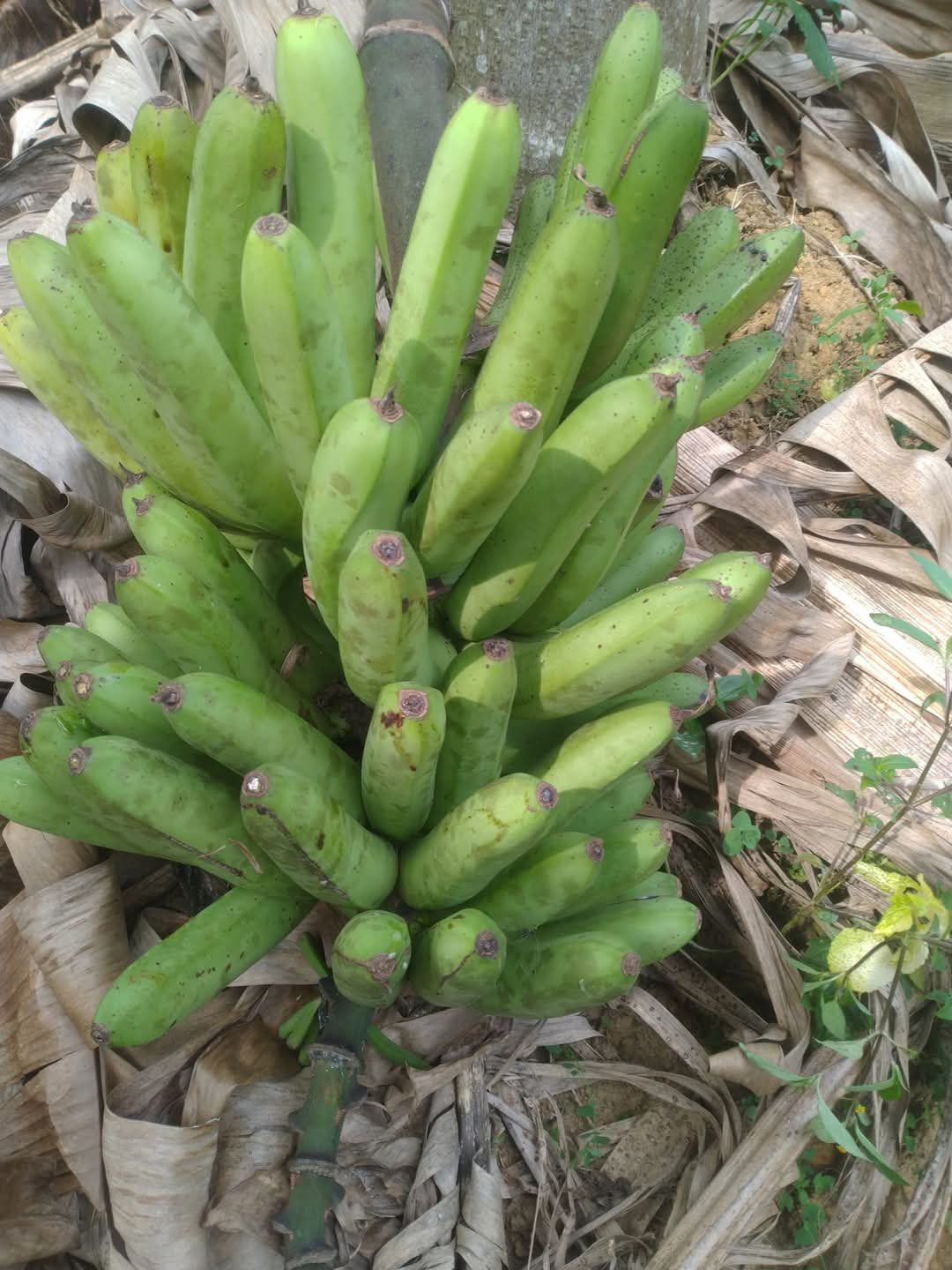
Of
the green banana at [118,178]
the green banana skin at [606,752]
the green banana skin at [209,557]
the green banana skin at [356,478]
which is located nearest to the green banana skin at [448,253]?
the green banana skin at [356,478]

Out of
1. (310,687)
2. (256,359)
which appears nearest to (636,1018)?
(310,687)

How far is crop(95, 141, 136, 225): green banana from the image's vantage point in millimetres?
1204

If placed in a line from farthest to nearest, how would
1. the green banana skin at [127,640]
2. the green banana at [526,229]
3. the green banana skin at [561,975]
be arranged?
the green banana at [526,229], the green banana skin at [127,640], the green banana skin at [561,975]

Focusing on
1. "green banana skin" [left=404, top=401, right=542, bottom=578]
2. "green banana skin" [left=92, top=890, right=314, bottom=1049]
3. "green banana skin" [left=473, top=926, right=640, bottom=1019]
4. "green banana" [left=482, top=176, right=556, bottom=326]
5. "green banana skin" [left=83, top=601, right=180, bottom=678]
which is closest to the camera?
"green banana skin" [left=404, top=401, right=542, bottom=578]

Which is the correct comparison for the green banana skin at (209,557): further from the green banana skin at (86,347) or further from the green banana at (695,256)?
the green banana at (695,256)

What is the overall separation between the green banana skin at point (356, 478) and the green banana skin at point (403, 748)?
15 cm

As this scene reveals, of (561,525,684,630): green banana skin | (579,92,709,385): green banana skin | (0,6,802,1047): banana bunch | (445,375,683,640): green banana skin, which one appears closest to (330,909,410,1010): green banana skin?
(0,6,802,1047): banana bunch

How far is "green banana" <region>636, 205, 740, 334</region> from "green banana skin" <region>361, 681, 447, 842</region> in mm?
649

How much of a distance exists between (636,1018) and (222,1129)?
839 millimetres

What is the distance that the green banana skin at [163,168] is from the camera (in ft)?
3.38

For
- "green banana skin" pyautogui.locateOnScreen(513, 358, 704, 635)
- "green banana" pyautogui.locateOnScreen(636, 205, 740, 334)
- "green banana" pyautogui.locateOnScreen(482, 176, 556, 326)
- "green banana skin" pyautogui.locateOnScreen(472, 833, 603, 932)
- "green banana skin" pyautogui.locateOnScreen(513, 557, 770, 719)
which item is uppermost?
"green banana" pyautogui.locateOnScreen(482, 176, 556, 326)

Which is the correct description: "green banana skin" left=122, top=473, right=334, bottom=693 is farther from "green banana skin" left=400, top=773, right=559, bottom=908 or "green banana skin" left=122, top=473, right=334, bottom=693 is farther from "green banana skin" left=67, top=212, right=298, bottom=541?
"green banana skin" left=400, top=773, right=559, bottom=908

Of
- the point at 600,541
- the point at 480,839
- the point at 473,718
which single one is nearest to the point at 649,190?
the point at 600,541

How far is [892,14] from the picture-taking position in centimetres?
319
